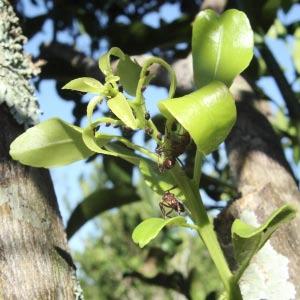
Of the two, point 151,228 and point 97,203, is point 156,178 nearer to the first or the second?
point 151,228

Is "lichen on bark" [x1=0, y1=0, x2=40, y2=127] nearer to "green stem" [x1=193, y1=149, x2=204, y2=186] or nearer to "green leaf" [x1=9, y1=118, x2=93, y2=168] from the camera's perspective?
"green leaf" [x1=9, y1=118, x2=93, y2=168]

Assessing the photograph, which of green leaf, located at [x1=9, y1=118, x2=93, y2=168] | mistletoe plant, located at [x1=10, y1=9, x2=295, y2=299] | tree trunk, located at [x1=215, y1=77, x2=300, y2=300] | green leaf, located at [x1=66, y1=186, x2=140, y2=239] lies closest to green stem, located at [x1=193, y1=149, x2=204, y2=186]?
mistletoe plant, located at [x1=10, y1=9, x2=295, y2=299]

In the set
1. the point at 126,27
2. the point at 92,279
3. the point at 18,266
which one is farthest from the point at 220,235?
the point at 92,279

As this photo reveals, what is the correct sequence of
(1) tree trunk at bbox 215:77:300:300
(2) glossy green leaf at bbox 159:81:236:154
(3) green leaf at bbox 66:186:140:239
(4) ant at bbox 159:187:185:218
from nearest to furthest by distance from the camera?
(2) glossy green leaf at bbox 159:81:236:154 < (4) ant at bbox 159:187:185:218 < (1) tree trunk at bbox 215:77:300:300 < (3) green leaf at bbox 66:186:140:239

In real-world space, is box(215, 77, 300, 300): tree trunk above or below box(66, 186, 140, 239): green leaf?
above

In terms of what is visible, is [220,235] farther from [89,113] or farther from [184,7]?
[184,7]

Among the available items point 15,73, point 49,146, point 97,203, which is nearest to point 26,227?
point 49,146

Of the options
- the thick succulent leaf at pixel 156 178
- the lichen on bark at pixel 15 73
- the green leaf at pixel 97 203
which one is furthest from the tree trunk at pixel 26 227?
the green leaf at pixel 97 203
